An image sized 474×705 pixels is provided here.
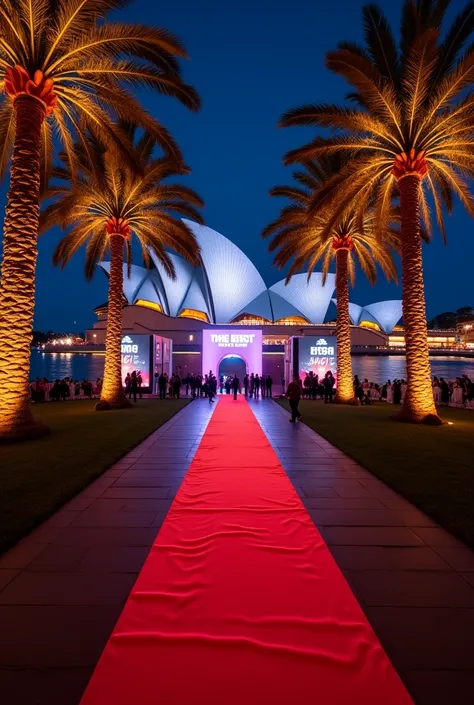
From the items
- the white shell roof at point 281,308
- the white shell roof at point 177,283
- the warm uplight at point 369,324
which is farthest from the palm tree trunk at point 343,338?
the warm uplight at point 369,324

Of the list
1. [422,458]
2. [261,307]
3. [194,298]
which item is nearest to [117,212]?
[422,458]

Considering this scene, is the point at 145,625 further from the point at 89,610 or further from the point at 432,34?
the point at 432,34

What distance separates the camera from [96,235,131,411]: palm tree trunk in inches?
583

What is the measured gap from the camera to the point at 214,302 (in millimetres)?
55000

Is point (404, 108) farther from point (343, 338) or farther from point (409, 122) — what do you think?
point (343, 338)

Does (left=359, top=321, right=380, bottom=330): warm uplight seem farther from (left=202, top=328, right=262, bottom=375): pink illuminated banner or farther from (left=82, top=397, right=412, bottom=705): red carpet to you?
(left=82, top=397, right=412, bottom=705): red carpet

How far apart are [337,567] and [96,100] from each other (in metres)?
11.3

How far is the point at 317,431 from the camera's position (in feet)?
32.5

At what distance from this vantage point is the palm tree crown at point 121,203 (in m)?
13.5

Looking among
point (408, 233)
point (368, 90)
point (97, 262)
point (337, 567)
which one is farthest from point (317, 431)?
point (97, 262)

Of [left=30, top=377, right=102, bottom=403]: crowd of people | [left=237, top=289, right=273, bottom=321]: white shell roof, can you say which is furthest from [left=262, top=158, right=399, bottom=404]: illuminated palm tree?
[left=237, top=289, right=273, bottom=321]: white shell roof

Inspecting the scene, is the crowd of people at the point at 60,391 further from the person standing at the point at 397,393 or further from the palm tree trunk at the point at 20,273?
the person standing at the point at 397,393

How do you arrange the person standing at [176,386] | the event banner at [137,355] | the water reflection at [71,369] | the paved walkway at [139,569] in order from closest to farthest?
the paved walkway at [139,569] < the person standing at [176,386] < the event banner at [137,355] < the water reflection at [71,369]

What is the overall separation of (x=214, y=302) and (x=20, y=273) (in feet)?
153
